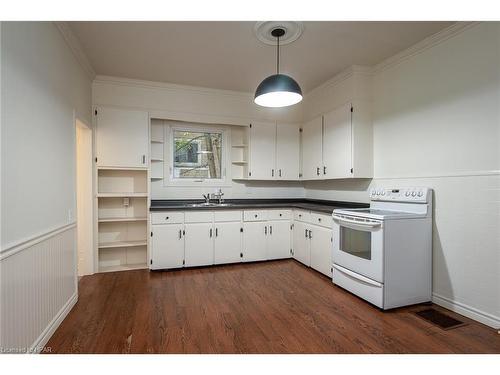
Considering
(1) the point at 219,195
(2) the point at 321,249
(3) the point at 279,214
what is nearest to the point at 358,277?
(2) the point at 321,249

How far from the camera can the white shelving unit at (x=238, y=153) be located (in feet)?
14.6

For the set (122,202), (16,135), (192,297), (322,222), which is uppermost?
(16,135)

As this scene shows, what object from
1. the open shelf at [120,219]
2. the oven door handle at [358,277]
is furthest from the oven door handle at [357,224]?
the open shelf at [120,219]

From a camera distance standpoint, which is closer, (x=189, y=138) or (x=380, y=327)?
(x=380, y=327)

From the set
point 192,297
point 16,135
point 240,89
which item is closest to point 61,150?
point 16,135

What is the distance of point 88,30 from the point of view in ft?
8.25

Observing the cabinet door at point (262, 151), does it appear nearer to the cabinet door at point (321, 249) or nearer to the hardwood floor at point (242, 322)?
the cabinet door at point (321, 249)

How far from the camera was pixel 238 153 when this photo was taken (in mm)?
4480

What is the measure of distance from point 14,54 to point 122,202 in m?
2.46

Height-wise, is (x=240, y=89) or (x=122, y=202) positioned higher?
(x=240, y=89)

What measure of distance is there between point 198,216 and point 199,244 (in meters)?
0.39

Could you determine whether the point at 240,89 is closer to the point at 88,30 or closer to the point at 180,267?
the point at 88,30

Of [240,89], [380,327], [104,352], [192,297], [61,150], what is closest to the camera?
[104,352]

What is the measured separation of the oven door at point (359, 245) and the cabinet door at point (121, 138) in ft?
8.70
